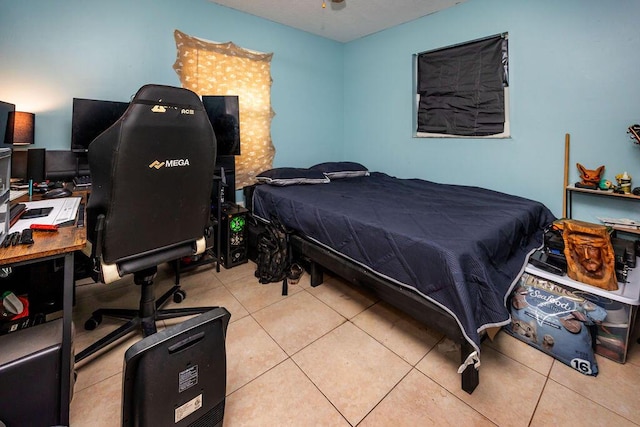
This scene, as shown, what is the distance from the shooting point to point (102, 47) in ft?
7.84

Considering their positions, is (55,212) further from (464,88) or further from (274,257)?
(464,88)

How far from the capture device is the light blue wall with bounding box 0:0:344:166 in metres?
2.12

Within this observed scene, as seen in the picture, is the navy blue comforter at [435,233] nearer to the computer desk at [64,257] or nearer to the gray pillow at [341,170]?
the gray pillow at [341,170]

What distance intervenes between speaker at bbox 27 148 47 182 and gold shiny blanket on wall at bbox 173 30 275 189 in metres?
1.29

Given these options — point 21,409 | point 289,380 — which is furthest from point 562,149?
point 21,409

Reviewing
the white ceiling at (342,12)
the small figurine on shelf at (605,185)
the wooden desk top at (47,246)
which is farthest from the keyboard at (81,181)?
the small figurine on shelf at (605,185)

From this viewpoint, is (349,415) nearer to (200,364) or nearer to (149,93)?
(200,364)

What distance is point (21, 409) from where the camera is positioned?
0.99 metres

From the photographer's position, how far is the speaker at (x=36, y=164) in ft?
6.91

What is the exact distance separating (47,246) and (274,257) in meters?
1.57

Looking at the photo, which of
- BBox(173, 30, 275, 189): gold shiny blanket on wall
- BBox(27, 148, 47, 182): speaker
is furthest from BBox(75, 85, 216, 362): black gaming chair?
BBox(173, 30, 275, 189): gold shiny blanket on wall

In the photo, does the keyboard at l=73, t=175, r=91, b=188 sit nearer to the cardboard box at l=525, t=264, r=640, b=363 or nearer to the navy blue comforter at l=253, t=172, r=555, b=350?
the navy blue comforter at l=253, t=172, r=555, b=350

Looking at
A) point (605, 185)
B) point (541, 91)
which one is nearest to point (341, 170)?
point (541, 91)

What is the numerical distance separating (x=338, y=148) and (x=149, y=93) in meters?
3.20
